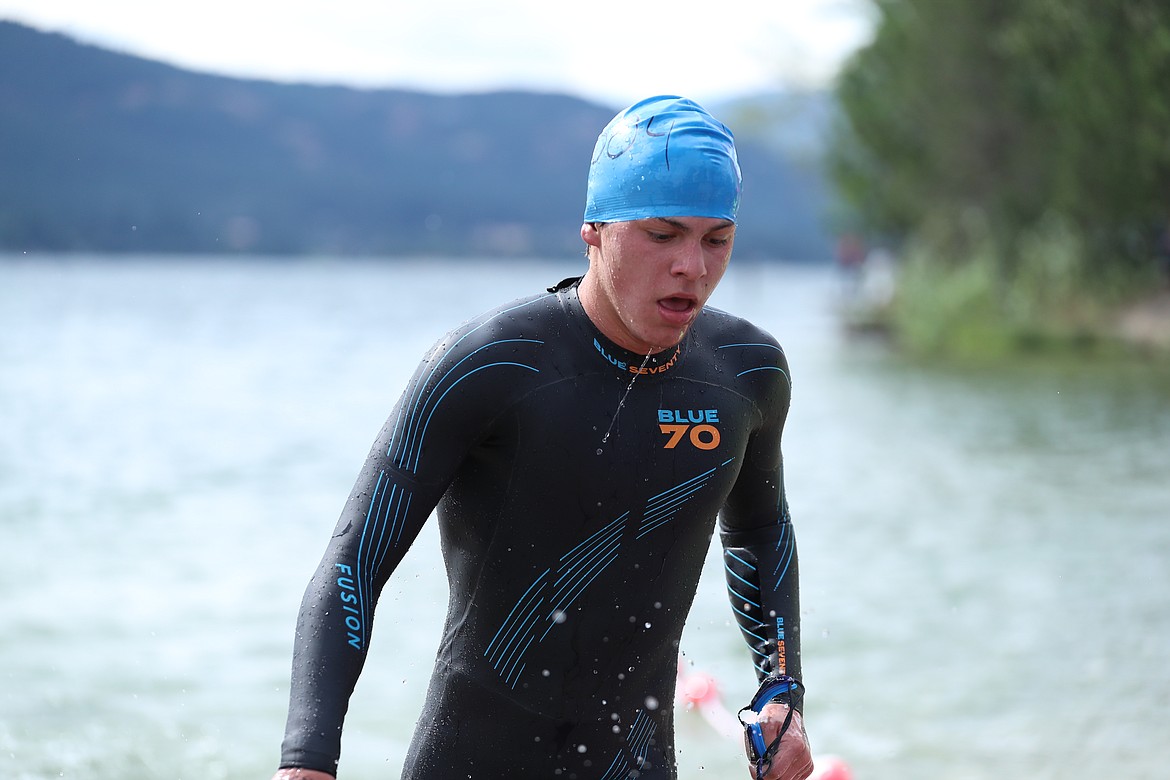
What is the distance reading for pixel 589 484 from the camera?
2.55m

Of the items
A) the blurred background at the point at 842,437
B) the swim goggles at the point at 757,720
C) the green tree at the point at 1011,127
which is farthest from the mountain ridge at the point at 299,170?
the swim goggles at the point at 757,720

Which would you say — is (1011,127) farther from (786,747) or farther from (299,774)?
(299,774)

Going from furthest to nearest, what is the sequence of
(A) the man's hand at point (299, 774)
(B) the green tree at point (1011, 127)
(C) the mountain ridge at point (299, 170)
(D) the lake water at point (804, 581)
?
(C) the mountain ridge at point (299, 170) < (B) the green tree at point (1011, 127) < (D) the lake water at point (804, 581) < (A) the man's hand at point (299, 774)

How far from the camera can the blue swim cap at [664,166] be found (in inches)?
94.8

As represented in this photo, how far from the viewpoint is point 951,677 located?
8.90 metres

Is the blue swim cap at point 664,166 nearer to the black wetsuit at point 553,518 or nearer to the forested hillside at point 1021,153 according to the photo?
the black wetsuit at point 553,518

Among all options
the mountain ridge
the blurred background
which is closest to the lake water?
the blurred background

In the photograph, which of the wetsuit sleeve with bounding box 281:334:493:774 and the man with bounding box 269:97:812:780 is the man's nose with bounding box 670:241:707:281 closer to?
the man with bounding box 269:97:812:780

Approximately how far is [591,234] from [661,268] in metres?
0.21

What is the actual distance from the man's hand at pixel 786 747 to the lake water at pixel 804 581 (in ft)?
14.7

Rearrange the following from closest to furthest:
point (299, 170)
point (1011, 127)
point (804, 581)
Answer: point (804, 581), point (1011, 127), point (299, 170)

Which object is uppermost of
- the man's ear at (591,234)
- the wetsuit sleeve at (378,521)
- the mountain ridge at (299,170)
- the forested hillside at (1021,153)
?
the mountain ridge at (299,170)

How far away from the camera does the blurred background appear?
833 centimetres

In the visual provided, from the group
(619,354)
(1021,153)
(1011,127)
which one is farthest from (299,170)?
(619,354)
